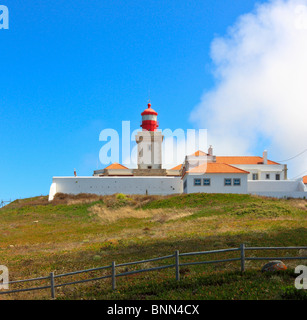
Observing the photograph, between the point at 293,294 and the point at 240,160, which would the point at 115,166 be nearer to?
the point at 240,160

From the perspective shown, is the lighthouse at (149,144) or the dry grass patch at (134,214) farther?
the lighthouse at (149,144)

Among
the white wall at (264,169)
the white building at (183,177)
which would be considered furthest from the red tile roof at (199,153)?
the white wall at (264,169)

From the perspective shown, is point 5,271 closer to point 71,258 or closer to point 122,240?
point 71,258

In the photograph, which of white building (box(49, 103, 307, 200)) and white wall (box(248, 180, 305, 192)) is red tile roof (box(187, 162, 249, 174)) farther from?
white wall (box(248, 180, 305, 192))

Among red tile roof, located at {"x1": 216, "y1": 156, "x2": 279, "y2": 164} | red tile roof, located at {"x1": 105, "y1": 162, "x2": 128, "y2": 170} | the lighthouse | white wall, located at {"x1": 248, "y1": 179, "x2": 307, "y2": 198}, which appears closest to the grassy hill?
white wall, located at {"x1": 248, "y1": 179, "x2": 307, "y2": 198}

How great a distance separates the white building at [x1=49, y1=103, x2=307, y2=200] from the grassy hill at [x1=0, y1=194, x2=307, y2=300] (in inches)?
136


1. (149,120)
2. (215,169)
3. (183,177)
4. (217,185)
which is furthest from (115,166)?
(217,185)

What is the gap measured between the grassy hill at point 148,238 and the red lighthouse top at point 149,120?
19.6 meters

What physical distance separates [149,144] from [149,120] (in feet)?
14.7

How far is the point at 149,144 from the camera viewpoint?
68.8 metres

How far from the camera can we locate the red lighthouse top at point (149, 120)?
228ft

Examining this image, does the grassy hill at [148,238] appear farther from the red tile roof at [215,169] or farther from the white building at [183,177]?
the red tile roof at [215,169]

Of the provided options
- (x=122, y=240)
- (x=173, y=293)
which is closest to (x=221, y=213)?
(x=122, y=240)
